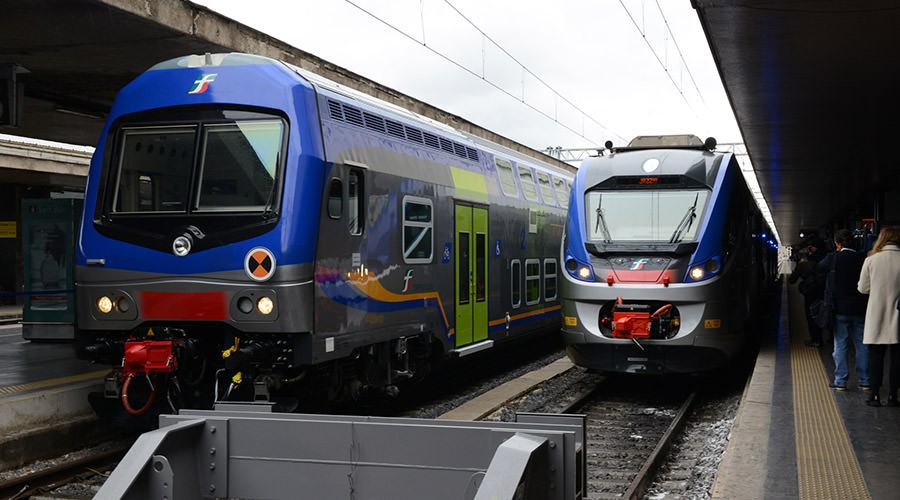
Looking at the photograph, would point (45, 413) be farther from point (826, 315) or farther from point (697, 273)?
point (826, 315)

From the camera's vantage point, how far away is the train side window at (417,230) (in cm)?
975

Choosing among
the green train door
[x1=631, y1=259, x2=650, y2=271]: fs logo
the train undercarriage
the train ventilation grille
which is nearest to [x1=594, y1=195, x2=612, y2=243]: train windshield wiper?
[x1=631, y1=259, x2=650, y2=271]: fs logo

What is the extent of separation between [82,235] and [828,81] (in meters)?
8.40

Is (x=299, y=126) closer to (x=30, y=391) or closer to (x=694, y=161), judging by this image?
(x=30, y=391)

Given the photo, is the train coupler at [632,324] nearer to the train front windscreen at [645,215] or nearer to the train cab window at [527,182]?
the train front windscreen at [645,215]

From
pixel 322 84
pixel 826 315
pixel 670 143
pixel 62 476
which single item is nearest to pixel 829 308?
pixel 826 315

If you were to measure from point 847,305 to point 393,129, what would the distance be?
497cm

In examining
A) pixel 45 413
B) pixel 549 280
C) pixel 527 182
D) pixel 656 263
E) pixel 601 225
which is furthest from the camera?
pixel 549 280

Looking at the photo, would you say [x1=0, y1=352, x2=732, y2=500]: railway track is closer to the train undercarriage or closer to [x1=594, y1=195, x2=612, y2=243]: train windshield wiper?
the train undercarriage

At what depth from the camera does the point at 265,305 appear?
7.62 metres

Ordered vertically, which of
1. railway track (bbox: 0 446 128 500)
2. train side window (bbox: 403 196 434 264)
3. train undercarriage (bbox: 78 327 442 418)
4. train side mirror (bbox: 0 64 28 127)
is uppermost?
train side mirror (bbox: 0 64 28 127)

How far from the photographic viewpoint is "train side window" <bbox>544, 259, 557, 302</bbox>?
15826 mm

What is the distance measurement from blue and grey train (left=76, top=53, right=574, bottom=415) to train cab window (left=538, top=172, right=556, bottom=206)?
699 centimetres

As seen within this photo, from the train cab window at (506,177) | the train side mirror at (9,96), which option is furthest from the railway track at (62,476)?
the train cab window at (506,177)
